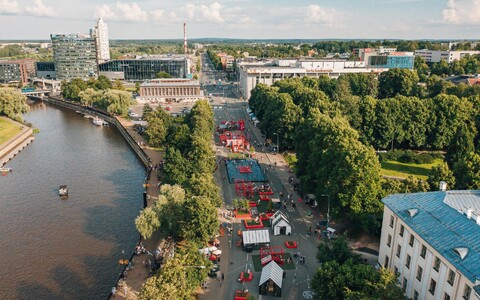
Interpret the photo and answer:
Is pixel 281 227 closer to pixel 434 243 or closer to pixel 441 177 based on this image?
pixel 434 243

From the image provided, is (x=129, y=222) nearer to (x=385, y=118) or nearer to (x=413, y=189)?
(x=413, y=189)

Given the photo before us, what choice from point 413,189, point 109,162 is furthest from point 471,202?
point 109,162

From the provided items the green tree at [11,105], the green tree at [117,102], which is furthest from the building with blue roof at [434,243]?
the green tree at [11,105]

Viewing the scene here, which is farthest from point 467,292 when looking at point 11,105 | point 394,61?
point 394,61

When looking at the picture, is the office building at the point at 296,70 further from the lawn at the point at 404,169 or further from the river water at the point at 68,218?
the lawn at the point at 404,169

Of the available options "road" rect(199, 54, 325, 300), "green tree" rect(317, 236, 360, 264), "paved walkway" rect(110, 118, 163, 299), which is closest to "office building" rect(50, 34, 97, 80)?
"road" rect(199, 54, 325, 300)

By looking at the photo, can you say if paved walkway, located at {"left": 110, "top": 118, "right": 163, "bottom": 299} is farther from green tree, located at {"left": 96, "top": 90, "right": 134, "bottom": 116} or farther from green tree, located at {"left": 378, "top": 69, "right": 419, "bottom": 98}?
green tree, located at {"left": 378, "top": 69, "right": 419, "bottom": 98}

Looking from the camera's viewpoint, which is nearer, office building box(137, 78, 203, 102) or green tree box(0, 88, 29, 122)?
green tree box(0, 88, 29, 122)
